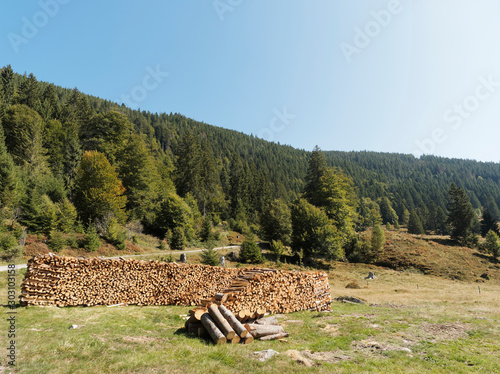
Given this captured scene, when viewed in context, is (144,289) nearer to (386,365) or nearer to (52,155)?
(386,365)

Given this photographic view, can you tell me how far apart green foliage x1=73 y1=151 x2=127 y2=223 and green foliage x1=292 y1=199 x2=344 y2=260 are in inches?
970

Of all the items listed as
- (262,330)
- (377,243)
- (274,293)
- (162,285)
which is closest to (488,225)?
(377,243)

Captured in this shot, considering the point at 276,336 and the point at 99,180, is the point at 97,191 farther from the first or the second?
the point at 276,336

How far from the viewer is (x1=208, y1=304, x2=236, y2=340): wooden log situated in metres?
7.30

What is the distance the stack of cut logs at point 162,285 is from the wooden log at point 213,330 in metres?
1.76

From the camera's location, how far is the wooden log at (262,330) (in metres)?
7.91

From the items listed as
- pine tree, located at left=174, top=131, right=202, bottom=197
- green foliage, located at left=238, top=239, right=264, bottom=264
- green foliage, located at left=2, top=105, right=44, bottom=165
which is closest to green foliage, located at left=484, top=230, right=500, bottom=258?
green foliage, located at left=238, top=239, right=264, bottom=264

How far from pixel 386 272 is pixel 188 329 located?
34.2 meters

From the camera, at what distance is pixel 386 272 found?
35.1 meters

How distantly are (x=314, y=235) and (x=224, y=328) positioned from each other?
3125 cm

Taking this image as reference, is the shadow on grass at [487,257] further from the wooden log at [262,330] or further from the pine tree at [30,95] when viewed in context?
the pine tree at [30,95]

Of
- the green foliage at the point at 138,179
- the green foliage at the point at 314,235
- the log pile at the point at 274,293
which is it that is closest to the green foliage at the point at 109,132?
the green foliage at the point at 138,179

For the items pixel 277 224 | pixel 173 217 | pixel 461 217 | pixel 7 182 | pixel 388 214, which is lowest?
pixel 277 224

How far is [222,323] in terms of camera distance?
7562 mm
